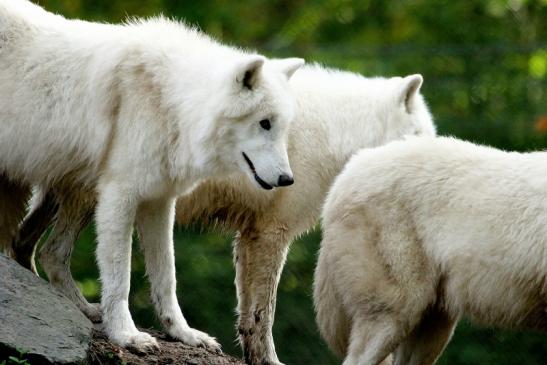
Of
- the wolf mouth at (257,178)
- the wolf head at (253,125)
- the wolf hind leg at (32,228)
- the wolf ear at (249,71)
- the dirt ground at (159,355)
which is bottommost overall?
the dirt ground at (159,355)

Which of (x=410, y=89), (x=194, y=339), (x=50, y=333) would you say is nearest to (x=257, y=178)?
(x=194, y=339)

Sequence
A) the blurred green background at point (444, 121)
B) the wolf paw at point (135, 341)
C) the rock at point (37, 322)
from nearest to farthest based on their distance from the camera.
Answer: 1. the rock at point (37, 322)
2. the wolf paw at point (135, 341)
3. the blurred green background at point (444, 121)

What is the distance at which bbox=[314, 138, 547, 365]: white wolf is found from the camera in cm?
661

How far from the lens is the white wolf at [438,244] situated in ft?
21.7

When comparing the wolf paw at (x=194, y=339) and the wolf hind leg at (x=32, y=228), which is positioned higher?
the wolf hind leg at (x=32, y=228)

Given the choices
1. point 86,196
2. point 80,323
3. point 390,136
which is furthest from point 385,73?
point 80,323

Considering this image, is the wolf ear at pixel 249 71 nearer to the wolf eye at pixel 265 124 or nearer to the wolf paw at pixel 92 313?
the wolf eye at pixel 265 124

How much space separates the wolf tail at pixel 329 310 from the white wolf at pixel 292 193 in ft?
3.48

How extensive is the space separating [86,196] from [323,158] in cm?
191

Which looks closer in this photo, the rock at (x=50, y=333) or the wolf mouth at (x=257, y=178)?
the rock at (x=50, y=333)

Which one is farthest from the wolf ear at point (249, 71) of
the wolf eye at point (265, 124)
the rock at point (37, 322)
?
the rock at point (37, 322)

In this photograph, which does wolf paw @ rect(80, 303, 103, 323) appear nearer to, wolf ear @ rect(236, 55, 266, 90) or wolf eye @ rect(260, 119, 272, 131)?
wolf eye @ rect(260, 119, 272, 131)

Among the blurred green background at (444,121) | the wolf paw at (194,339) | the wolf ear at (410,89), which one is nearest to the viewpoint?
the wolf paw at (194,339)

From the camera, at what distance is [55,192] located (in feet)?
25.1
